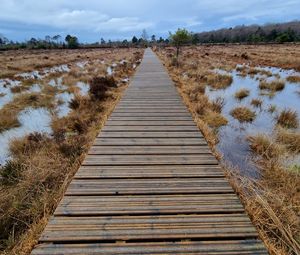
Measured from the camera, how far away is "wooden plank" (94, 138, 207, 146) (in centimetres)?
506

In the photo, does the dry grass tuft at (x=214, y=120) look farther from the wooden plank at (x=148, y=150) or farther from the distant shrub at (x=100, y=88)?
the distant shrub at (x=100, y=88)

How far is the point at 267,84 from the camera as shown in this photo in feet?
43.7

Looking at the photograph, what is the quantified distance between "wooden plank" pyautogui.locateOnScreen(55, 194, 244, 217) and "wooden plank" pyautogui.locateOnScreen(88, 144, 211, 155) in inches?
53.2

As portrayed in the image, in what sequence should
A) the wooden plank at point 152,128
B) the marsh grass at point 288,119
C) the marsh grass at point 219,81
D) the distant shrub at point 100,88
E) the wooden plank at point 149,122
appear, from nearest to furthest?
1. the wooden plank at point 152,128
2. the wooden plank at point 149,122
3. the marsh grass at point 288,119
4. the distant shrub at point 100,88
5. the marsh grass at point 219,81

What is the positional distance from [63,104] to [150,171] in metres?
7.66

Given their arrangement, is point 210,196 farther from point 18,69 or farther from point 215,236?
point 18,69

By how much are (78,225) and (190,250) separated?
1143 millimetres

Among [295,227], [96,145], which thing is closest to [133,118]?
[96,145]

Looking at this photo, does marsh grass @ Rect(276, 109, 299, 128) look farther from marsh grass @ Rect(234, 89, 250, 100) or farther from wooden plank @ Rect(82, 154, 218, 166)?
wooden plank @ Rect(82, 154, 218, 166)

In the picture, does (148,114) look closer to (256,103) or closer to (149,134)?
(149,134)

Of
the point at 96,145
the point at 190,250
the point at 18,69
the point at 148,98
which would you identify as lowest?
the point at 18,69

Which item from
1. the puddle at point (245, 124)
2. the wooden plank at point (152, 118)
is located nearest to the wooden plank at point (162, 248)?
the puddle at point (245, 124)

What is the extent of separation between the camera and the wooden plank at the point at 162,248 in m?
2.51

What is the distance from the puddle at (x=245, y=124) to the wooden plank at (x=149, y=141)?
80cm
